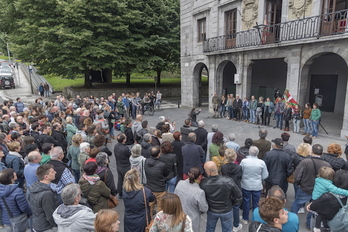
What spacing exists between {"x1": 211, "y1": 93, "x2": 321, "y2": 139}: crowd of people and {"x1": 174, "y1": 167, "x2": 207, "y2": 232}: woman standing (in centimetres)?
999

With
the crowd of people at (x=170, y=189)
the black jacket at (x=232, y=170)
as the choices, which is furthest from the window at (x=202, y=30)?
the black jacket at (x=232, y=170)

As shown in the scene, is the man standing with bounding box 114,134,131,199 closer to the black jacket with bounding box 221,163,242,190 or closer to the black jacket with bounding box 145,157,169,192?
the black jacket with bounding box 145,157,169,192

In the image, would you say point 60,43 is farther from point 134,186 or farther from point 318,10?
point 134,186

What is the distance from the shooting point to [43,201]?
137 inches

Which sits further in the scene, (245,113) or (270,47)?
(245,113)

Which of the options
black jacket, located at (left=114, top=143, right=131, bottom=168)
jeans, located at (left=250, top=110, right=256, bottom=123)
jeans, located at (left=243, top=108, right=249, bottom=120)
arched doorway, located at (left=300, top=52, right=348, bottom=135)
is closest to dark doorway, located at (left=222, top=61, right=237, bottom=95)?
arched doorway, located at (left=300, top=52, right=348, bottom=135)

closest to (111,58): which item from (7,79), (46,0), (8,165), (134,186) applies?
(46,0)

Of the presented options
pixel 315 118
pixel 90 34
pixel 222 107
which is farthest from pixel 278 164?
pixel 90 34

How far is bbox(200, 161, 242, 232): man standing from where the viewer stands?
3779 millimetres

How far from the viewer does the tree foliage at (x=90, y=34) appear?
21073 mm

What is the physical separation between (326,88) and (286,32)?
6.96 m

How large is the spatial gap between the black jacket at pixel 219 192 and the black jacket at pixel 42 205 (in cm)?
225

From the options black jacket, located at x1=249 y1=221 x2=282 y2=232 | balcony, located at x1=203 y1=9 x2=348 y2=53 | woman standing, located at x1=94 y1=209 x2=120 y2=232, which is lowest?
black jacket, located at x1=249 y1=221 x2=282 y2=232

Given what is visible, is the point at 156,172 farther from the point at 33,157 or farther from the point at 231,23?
the point at 231,23
